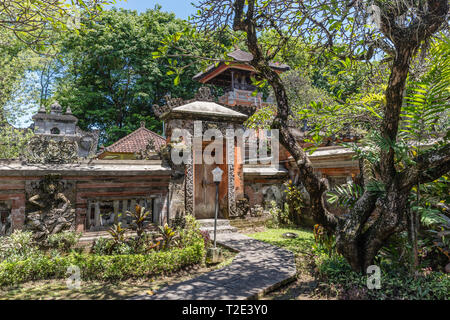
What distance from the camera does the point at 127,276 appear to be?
18.8ft

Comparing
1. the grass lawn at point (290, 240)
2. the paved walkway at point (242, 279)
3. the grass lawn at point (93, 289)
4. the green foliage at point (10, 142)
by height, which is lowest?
the grass lawn at point (93, 289)

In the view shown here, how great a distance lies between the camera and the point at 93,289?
17.1 feet

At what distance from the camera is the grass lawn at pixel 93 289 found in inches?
190

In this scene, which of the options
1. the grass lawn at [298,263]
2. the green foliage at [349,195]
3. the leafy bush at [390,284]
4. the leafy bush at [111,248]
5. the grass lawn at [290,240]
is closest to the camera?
the leafy bush at [390,284]

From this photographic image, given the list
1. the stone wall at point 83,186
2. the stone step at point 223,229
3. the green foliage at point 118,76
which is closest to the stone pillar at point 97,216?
the stone wall at point 83,186

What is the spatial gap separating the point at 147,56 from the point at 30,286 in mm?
21732

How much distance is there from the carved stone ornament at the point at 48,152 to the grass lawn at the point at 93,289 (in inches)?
111

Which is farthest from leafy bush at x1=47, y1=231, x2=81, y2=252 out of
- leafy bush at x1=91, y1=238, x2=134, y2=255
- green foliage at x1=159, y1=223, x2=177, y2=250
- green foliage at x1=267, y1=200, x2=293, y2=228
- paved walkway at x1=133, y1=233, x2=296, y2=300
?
green foliage at x1=267, y1=200, x2=293, y2=228

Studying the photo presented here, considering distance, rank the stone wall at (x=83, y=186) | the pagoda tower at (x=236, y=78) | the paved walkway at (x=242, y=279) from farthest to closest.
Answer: the pagoda tower at (x=236, y=78) < the stone wall at (x=83, y=186) < the paved walkway at (x=242, y=279)

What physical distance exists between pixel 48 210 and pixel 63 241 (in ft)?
2.67

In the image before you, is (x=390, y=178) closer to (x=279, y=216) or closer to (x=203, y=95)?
(x=279, y=216)

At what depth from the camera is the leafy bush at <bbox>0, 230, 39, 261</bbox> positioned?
231 inches

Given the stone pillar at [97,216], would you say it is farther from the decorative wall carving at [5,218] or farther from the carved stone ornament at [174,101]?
the carved stone ornament at [174,101]
